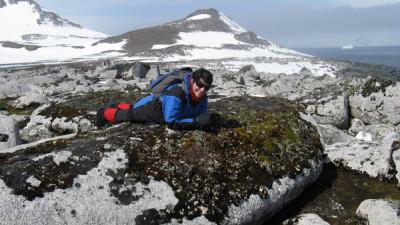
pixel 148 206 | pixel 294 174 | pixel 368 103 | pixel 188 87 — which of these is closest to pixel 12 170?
pixel 148 206

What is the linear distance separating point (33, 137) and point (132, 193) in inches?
286

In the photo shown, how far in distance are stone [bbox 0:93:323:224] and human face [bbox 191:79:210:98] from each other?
3.18ft

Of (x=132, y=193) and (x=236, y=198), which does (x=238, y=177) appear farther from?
(x=132, y=193)

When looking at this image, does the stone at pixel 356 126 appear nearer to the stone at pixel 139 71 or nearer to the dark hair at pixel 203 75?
the dark hair at pixel 203 75

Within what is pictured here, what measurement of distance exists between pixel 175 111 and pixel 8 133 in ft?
17.7

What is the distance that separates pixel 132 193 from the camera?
839 centimetres

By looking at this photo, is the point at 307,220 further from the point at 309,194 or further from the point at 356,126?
the point at 356,126

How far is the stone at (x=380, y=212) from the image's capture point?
923 cm

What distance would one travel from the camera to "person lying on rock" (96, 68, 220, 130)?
10.4 m

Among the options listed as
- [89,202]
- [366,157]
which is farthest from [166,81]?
[366,157]

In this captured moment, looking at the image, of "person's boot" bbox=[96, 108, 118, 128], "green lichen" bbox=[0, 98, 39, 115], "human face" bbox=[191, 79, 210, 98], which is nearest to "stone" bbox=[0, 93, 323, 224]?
"human face" bbox=[191, 79, 210, 98]

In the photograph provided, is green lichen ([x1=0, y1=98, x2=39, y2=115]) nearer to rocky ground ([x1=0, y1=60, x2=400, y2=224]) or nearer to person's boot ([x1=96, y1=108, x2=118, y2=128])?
rocky ground ([x1=0, y1=60, x2=400, y2=224])

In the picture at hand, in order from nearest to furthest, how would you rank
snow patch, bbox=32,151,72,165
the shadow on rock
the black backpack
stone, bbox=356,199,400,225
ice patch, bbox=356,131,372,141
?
snow patch, bbox=32,151,72,165, stone, bbox=356,199,400,225, the shadow on rock, the black backpack, ice patch, bbox=356,131,372,141

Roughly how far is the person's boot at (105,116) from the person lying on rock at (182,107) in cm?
67
